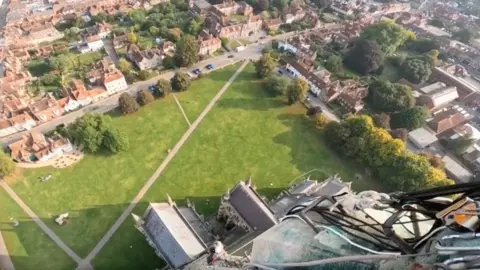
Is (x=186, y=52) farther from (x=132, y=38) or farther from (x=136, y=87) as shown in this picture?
(x=132, y=38)

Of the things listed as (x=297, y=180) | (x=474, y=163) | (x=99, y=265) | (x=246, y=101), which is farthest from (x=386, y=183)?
(x=99, y=265)

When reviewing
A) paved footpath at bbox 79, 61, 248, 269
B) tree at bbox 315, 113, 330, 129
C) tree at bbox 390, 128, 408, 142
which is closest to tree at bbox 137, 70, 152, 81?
paved footpath at bbox 79, 61, 248, 269

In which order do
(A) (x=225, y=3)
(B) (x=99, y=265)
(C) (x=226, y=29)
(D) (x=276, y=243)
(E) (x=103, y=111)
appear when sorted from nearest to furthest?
(D) (x=276, y=243)
(B) (x=99, y=265)
(E) (x=103, y=111)
(C) (x=226, y=29)
(A) (x=225, y=3)

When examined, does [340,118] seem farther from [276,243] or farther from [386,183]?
[276,243]

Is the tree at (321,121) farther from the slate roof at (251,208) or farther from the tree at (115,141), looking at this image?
the tree at (115,141)

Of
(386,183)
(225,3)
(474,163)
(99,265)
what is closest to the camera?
(99,265)

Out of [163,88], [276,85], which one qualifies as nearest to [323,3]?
[276,85]
